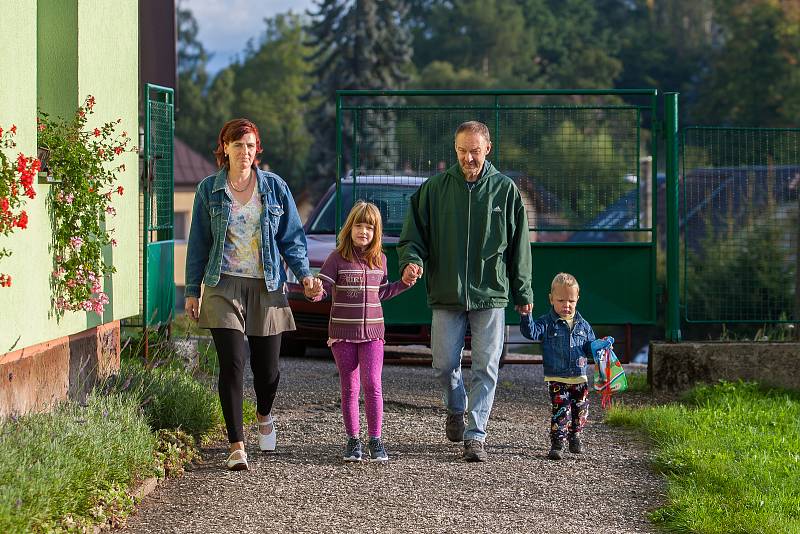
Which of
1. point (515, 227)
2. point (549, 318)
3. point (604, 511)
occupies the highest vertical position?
point (515, 227)

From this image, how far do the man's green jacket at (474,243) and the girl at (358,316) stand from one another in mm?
255

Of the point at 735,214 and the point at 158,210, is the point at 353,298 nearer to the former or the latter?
the point at 158,210

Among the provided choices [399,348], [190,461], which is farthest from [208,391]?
[399,348]

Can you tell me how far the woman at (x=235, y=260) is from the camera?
719 cm

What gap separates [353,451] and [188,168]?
165 feet

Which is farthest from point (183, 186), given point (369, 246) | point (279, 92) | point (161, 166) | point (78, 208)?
point (369, 246)

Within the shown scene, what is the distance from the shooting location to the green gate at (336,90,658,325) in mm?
10250

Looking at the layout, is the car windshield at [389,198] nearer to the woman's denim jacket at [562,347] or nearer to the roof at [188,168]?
the woman's denim jacket at [562,347]

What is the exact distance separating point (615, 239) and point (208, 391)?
4822 mm

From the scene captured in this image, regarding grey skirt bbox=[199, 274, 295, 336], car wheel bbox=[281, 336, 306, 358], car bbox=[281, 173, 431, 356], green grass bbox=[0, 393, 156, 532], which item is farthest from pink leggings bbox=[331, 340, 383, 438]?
car wheel bbox=[281, 336, 306, 358]

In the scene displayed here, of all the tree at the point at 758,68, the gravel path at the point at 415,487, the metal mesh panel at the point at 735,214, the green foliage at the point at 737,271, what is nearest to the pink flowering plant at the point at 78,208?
the gravel path at the point at 415,487

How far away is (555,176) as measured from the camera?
1030 cm

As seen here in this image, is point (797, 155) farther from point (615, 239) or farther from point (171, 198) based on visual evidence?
point (171, 198)

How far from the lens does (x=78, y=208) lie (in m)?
7.84
